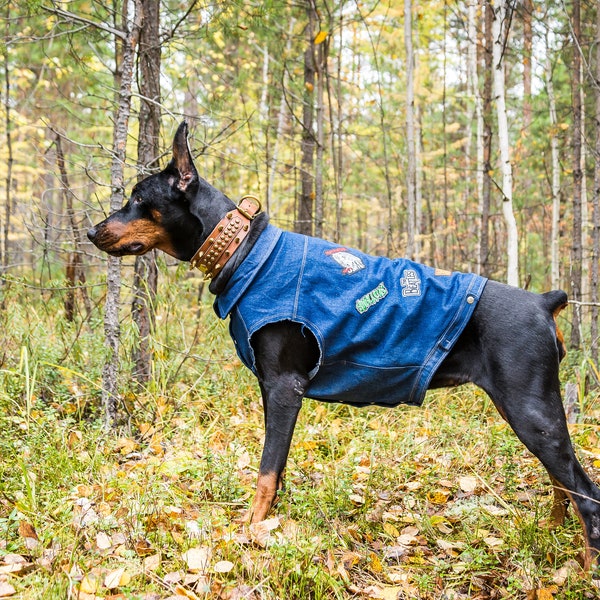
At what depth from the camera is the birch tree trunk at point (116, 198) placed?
4.49m

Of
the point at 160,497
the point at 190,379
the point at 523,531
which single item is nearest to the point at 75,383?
the point at 190,379

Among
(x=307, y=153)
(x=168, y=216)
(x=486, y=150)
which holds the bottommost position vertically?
(x=168, y=216)

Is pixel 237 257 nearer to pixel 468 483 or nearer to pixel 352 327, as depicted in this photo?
pixel 352 327

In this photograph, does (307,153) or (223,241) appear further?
(307,153)

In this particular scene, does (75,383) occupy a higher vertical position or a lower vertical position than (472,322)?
lower

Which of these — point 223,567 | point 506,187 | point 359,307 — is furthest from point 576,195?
point 223,567

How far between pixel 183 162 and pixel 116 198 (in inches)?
53.1

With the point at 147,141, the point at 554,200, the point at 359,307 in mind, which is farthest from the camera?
the point at 554,200

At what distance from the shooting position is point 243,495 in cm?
376

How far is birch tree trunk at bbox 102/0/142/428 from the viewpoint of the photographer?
14.7 ft

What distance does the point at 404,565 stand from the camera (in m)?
3.05

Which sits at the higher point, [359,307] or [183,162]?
[183,162]

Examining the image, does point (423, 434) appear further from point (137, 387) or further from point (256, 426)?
point (137, 387)

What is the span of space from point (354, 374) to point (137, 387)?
287 centimetres
